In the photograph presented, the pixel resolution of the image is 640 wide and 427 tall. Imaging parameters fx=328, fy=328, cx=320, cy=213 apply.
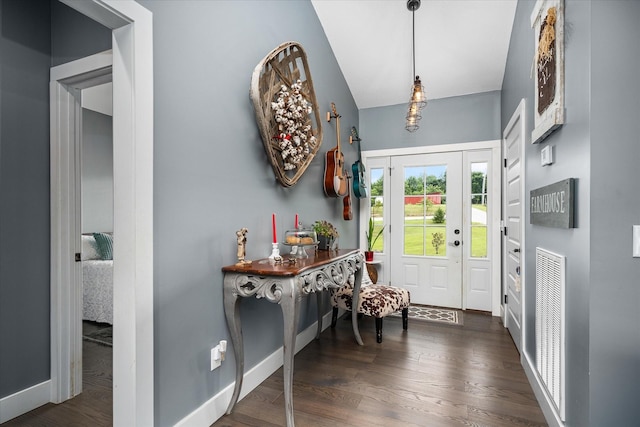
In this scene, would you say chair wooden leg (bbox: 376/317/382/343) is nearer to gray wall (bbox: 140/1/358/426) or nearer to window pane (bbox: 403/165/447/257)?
gray wall (bbox: 140/1/358/426)

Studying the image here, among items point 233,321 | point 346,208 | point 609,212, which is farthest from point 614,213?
point 346,208

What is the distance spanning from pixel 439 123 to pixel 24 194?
4031 mm

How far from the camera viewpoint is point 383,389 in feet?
7.21

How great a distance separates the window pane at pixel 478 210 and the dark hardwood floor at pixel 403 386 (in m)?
1.09

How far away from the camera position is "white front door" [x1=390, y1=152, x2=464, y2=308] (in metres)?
4.06

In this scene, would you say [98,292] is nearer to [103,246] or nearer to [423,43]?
[103,246]

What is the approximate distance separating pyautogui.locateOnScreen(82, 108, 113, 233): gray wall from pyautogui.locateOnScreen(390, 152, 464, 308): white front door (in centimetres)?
382

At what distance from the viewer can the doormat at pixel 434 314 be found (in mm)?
3645

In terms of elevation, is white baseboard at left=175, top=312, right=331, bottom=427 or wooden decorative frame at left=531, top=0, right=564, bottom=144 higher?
wooden decorative frame at left=531, top=0, right=564, bottom=144

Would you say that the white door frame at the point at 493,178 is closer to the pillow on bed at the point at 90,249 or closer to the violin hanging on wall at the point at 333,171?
the violin hanging on wall at the point at 333,171

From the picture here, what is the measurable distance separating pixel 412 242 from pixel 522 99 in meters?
2.18

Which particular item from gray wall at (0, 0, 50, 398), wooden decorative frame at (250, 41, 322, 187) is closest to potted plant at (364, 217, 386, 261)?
wooden decorative frame at (250, 41, 322, 187)

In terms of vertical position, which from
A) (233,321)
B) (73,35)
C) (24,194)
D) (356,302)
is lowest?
(356,302)

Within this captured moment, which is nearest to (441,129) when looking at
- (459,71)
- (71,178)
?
(459,71)
